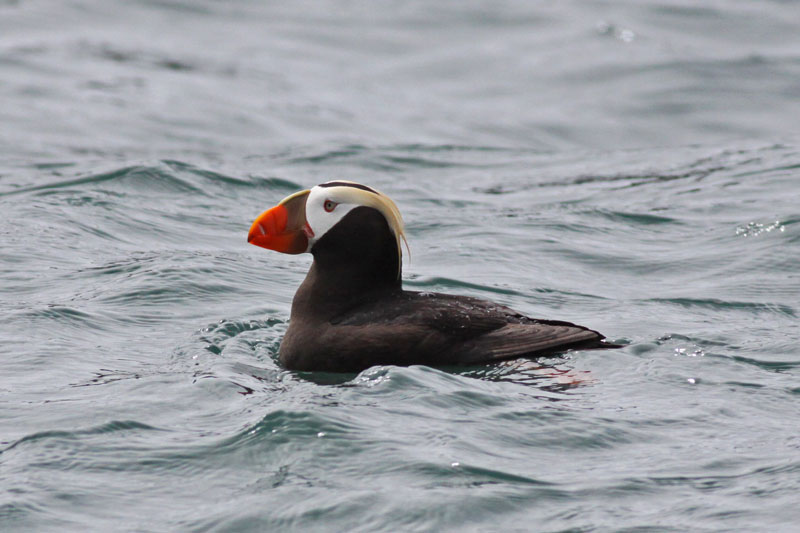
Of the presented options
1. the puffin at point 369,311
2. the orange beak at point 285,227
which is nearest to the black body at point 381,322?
the puffin at point 369,311

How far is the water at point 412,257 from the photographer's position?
4676 millimetres

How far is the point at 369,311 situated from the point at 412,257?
296cm

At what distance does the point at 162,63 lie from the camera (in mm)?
16828

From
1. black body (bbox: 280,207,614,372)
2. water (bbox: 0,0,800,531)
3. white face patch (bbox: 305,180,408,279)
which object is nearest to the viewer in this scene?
water (bbox: 0,0,800,531)

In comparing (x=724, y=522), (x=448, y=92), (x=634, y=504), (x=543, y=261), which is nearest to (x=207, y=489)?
(x=634, y=504)

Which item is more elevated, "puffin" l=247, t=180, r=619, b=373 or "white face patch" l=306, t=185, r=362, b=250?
"white face patch" l=306, t=185, r=362, b=250

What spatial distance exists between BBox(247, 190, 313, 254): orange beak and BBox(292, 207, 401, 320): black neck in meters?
0.11

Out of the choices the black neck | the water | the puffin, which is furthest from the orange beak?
the water

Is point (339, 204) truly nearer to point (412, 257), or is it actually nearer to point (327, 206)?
point (327, 206)

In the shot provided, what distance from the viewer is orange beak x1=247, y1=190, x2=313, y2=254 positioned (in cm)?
617

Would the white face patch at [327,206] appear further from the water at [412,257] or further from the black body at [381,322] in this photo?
the water at [412,257]

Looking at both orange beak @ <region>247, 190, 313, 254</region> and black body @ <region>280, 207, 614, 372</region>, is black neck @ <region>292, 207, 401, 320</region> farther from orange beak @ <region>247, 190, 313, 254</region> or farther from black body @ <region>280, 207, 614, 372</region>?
orange beak @ <region>247, 190, 313, 254</region>

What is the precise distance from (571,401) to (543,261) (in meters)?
3.61

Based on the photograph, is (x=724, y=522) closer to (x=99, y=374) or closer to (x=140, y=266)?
(x=99, y=374)
